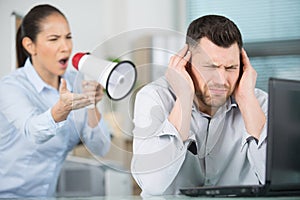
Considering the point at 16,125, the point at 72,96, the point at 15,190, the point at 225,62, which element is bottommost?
the point at 15,190

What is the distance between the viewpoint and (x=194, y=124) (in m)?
1.97

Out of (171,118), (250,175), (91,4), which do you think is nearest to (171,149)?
(171,118)

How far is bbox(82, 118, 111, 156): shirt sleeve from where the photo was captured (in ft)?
7.33

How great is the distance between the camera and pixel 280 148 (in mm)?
1415

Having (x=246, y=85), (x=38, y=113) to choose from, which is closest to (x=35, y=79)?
(x=38, y=113)

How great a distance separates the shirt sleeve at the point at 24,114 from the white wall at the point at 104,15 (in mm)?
593

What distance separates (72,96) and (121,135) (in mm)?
256

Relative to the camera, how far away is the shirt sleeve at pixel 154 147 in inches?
70.5

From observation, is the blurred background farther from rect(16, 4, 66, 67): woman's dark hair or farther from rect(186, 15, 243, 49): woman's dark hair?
rect(186, 15, 243, 49): woman's dark hair

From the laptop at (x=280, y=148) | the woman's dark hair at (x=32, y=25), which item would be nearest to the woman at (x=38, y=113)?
the woman's dark hair at (x=32, y=25)

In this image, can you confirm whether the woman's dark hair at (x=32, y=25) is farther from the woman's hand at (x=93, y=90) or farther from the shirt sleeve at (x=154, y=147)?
the shirt sleeve at (x=154, y=147)

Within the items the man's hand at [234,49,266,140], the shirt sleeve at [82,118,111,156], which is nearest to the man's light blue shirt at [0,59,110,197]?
the shirt sleeve at [82,118,111,156]

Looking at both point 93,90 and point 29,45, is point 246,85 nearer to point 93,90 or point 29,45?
point 93,90

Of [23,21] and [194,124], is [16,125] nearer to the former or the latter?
[23,21]
